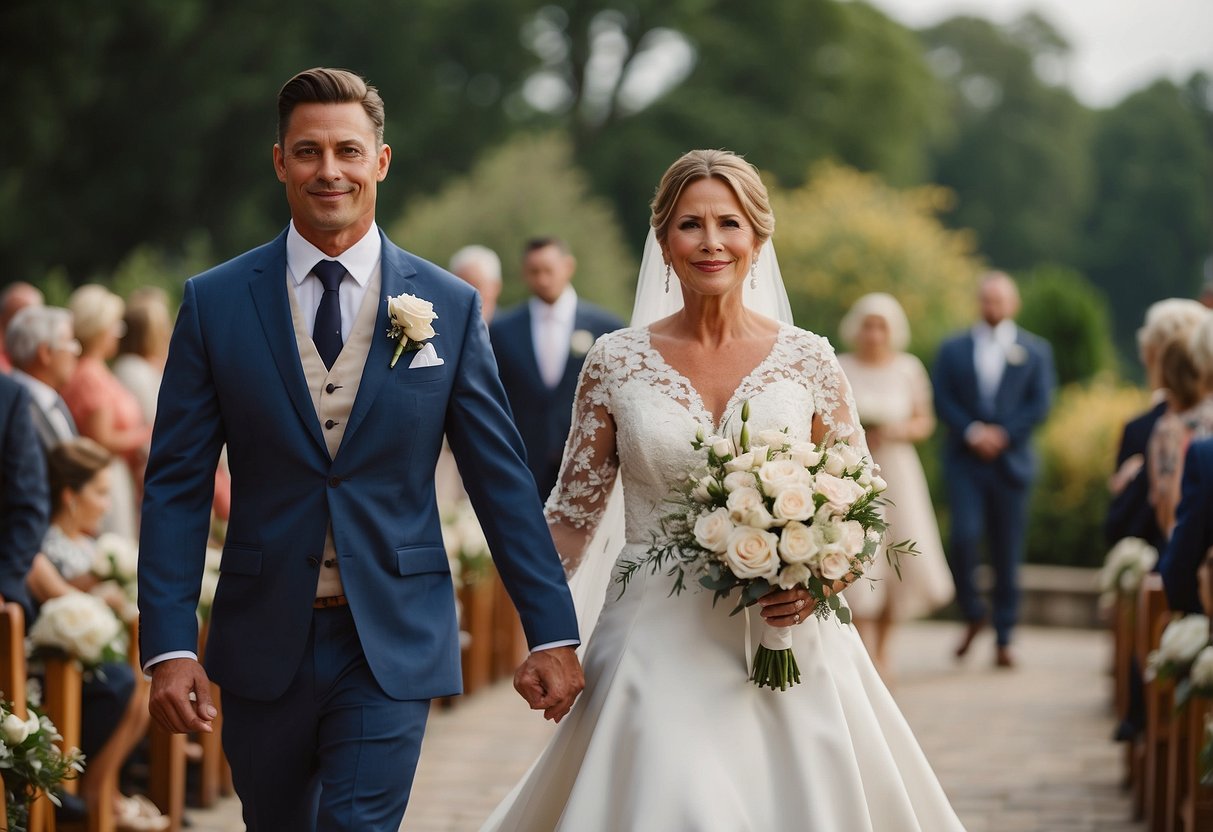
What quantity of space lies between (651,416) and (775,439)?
1.59 feet

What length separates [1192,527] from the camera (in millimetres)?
5730

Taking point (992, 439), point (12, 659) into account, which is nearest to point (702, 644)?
point (12, 659)

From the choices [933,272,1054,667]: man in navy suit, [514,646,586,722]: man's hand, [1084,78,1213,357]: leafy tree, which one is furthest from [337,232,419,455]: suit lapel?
[1084,78,1213,357]: leafy tree

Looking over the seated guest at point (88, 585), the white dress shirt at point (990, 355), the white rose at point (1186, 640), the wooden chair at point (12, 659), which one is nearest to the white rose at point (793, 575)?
the white rose at point (1186, 640)

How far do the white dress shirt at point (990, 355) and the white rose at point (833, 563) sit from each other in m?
8.23

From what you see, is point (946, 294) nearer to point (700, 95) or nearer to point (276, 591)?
point (700, 95)

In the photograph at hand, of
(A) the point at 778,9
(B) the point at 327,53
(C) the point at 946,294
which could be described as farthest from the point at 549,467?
(A) the point at 778,9

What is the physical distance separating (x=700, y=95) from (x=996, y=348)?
25855mm

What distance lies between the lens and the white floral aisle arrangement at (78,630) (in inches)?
229

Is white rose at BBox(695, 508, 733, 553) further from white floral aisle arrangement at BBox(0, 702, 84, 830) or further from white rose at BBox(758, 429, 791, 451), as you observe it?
white floral aisle arrangement at BBox(0, 702, 84, 830)

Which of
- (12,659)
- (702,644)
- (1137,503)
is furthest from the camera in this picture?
(1137,503)

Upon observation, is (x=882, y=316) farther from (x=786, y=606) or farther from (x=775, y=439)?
(x=786, y=606)

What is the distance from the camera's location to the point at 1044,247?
2119 inches

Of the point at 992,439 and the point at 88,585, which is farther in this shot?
the point at 992,439
